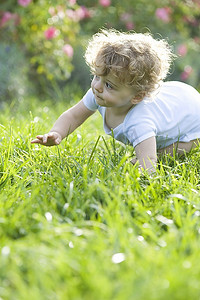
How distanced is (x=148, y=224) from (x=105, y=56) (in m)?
1.00

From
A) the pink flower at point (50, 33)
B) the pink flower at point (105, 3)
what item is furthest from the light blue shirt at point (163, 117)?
the pink flower at point (105, 3)

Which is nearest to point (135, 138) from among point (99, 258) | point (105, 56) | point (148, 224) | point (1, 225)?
point (105, 56)

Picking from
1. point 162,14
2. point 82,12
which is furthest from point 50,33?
point 162,14

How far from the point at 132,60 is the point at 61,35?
2.90m

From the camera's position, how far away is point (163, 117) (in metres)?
2.55

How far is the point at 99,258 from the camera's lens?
4.40 feet

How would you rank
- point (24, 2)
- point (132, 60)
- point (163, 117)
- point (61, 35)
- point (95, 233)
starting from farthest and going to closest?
point (61, 35), point (24, 2), point (163, 117), point (132, 60), point (95, 233)

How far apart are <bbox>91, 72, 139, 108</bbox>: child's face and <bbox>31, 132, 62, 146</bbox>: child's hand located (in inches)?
12.1

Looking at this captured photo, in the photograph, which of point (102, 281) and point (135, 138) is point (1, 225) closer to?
point (102, 281)

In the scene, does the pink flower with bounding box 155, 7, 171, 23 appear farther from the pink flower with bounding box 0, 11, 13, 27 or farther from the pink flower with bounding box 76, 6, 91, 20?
the pink flower with bounding box 0, 11, 13, 27

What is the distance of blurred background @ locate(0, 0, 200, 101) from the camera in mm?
4680

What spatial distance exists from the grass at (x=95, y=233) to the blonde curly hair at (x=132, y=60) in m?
0.40

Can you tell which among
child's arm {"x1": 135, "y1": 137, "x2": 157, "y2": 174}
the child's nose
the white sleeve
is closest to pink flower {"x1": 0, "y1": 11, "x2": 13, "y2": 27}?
the white sleeve

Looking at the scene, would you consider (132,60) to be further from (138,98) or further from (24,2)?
(24,2)
